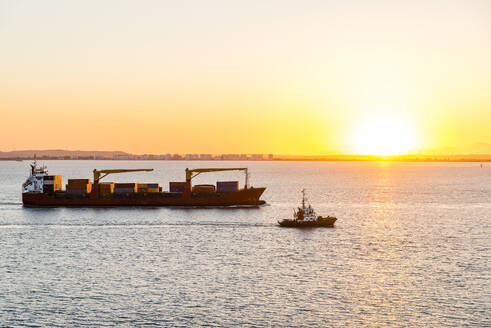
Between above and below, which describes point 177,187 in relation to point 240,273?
above

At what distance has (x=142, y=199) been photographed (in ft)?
416

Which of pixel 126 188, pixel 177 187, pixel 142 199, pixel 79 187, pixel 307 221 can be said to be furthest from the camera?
pixel 177 187

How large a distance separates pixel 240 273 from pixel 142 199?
2812 inches

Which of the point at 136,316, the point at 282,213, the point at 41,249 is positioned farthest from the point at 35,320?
the point at 282,213

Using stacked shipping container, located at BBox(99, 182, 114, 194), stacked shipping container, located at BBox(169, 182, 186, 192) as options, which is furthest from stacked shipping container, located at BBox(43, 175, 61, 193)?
stacked shipping container, located at BBox(169, 182, 186, 192)

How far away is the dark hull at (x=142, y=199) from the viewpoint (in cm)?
12512

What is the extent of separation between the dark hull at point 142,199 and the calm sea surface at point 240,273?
60.7ft

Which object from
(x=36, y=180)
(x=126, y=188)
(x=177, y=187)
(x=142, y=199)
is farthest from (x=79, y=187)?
(x=177, y=187)

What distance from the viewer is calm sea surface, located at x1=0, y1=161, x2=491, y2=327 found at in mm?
45438

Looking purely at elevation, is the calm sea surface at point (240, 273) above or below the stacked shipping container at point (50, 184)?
below

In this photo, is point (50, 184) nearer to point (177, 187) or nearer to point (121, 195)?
point (121, 195)

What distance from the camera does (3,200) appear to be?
150 metres

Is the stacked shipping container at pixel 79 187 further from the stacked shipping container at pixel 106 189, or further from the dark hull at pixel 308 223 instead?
the dark hull at pixel 308 223

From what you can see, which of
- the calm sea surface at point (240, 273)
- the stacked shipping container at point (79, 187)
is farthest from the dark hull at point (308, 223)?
the stacked shipping container at point (79, 187)
